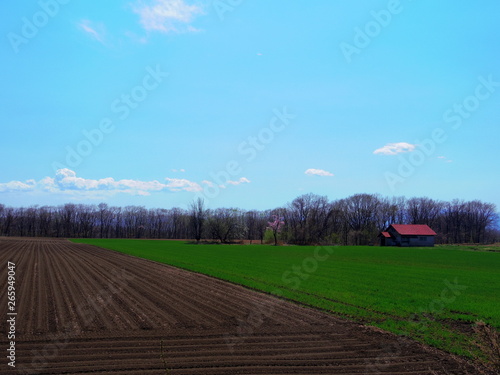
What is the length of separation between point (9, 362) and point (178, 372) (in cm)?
420

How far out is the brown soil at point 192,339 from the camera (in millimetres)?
9188

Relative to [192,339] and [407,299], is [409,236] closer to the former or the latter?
[407,299]

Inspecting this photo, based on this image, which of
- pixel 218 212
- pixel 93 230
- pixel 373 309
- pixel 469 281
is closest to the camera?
pixel 373 309

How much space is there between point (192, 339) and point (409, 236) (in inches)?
3788

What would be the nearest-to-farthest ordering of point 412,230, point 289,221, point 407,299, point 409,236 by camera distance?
point 407,299, point 409,236, point 412,230, point 289,221

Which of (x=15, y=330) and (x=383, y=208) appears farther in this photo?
(x=383, y=208)

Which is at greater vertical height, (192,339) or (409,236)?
(409,236)

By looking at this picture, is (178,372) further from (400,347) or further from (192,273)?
(192,273)

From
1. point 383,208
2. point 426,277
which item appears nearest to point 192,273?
point 426,277

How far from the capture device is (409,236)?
3807 inches

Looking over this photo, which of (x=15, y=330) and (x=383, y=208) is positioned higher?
(x=383, y=208)

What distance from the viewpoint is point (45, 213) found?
144m
